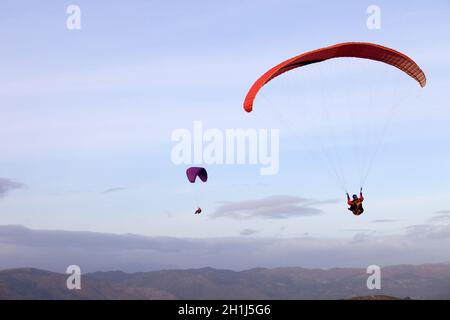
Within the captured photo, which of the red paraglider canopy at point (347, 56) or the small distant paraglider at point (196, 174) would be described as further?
the small distant paraglider at point (196, 174)

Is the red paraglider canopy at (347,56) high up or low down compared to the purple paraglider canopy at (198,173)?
up

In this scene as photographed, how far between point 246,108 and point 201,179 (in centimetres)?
3093

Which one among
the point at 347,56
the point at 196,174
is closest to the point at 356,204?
the point at 347,56

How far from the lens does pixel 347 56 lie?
48375 mm

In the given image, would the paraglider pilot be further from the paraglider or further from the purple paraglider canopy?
the purple paraglider canopy

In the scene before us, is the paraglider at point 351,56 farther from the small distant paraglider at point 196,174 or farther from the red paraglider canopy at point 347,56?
the small distant paraglider at point 196,174

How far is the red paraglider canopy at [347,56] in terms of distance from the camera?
4488cm

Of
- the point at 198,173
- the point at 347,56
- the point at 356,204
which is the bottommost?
the point at 356,204

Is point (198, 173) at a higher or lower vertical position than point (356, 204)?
higher

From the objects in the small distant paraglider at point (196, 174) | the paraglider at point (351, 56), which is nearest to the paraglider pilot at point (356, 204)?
the paraglider at point (351, 56)

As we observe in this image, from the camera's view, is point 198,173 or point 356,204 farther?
point 198,173

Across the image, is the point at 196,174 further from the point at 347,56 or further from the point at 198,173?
the point at 347,56
